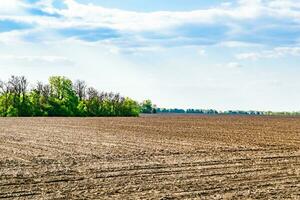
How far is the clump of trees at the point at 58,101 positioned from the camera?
379 feet

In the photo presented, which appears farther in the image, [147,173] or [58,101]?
[58,101]

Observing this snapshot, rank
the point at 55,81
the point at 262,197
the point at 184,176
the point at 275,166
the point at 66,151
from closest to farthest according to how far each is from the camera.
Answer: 1. the point at 262,197
2. the point at 184,176
3. the point at 275,166
4. the point at 66,151
5. the point at 55,81

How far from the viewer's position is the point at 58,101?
4840 inches

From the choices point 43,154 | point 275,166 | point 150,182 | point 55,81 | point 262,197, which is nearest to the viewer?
point 262,197

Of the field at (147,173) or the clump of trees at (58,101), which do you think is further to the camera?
the clump of trees at (58,101)

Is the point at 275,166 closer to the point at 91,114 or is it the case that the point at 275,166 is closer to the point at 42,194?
the point at 42,194

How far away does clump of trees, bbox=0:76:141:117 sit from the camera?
116 m

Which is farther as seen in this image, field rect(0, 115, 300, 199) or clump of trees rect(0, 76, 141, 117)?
clump of trees rect(0, 76, 141, 117)

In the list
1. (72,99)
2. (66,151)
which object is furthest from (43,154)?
(72,99)

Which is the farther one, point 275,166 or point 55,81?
point 55,81

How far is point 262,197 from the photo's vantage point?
11.9 metres

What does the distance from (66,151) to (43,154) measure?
5.35ft

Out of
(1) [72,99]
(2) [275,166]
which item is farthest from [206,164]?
(1) [72,99]

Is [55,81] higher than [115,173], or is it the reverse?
[55,81]
